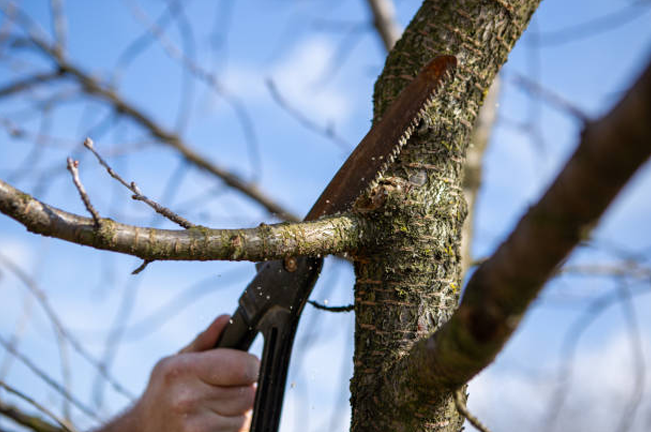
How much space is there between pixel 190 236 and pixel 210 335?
2.40 ft

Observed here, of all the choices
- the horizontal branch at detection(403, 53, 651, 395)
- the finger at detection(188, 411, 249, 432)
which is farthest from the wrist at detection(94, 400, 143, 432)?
the horizontal branch at detection(403, 53, 651, 395)

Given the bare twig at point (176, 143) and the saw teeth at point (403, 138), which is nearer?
the saw teeth at point (403, 138)

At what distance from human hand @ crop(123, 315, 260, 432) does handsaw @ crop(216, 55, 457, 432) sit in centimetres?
5

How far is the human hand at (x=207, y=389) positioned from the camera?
1288 mm

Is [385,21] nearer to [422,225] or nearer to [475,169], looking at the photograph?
[475,169]

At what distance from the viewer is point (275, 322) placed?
1.10m

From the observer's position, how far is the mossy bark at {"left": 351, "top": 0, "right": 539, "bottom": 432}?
0.85 m

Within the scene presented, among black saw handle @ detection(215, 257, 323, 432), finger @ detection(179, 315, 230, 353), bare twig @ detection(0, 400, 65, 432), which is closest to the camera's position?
black saw handle @ detection(215, 257, 323, 432)

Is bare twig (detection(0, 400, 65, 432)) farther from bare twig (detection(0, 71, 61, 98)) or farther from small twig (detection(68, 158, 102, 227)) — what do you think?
bare twig (detection(0, 71, 61, 98))

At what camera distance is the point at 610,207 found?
0.40 metres

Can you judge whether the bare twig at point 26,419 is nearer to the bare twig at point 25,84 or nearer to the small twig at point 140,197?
the small twig at point 140,197

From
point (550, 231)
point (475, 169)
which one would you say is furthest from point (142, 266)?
point (475, 169)

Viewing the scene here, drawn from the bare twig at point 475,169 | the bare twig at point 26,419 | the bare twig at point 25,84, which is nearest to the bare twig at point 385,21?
the bare twig at point 475,169

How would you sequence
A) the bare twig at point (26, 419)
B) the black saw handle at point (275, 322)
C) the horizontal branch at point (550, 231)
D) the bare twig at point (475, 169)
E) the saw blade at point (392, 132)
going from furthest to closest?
1. the bare twig at point (475, 169)
2. the bare twig at point (26, 419)
3. the black saw handle at point (275, 322)
4. the saw blade at point (392, 132)
5. the horizontal branch at point (550, 231)
